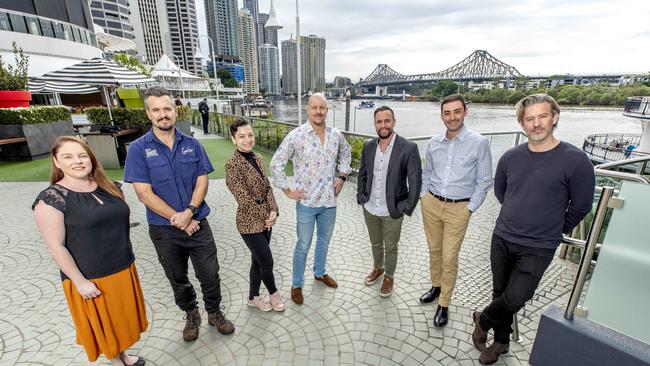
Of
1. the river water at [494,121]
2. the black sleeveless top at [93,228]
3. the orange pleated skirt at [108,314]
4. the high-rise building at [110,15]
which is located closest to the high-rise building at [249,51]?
the high-rise building at [110,15]


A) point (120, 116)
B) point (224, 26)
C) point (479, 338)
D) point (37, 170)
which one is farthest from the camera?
point (224, 26)

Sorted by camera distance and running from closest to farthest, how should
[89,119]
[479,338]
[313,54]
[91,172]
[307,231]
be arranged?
[91,172], [479,338], [307,231], [89,119], [313,54]

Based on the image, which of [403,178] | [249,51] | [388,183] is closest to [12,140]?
[388,183]

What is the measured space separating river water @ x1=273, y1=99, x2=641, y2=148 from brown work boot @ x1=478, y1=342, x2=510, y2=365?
792 inches

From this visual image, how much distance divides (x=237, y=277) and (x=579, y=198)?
323 cm

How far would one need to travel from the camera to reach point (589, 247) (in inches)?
69.3

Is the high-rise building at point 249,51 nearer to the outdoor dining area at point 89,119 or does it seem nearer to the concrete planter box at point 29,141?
the outdoor dining area at point 89,119

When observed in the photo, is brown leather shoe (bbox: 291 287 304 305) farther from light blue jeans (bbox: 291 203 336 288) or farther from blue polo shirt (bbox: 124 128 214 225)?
blue polo shirt (bbox: 124 128 214 225)

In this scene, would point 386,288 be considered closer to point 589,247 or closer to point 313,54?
point 589,247

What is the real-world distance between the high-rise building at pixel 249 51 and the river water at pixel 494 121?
59.5m

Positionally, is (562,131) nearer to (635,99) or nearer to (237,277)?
(635,99)

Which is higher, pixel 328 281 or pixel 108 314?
pixel 108 314

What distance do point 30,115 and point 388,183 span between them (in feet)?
35.8

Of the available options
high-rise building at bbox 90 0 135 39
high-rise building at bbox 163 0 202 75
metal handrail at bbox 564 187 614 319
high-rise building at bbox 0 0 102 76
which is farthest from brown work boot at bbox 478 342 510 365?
high-rise building at bbox 163 0 202 75
